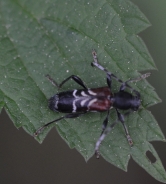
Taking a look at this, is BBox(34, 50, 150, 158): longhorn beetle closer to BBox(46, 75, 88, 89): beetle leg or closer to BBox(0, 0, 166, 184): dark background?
BBox(46, 75, 88, 89): beetle leg

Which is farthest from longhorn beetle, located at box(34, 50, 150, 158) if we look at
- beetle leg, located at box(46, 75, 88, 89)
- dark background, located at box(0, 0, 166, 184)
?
dark background, located at box(0, 0, 166, 184)

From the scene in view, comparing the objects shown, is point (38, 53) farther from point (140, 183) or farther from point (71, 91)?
point (140, 183)

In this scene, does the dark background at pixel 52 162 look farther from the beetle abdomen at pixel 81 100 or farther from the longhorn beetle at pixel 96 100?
the beetle abdomen at pixel 81 100

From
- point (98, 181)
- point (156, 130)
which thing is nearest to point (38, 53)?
point (156, 130)

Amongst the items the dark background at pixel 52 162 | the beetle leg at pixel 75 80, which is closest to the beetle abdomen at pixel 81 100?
the beetle leg at pixel 75 80

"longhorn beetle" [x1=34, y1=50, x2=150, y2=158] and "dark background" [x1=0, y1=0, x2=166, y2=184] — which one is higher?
"longhorn beetle" [x1=34, y1=50, x2=150, y2=158]

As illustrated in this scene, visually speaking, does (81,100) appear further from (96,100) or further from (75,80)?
(75,80)
